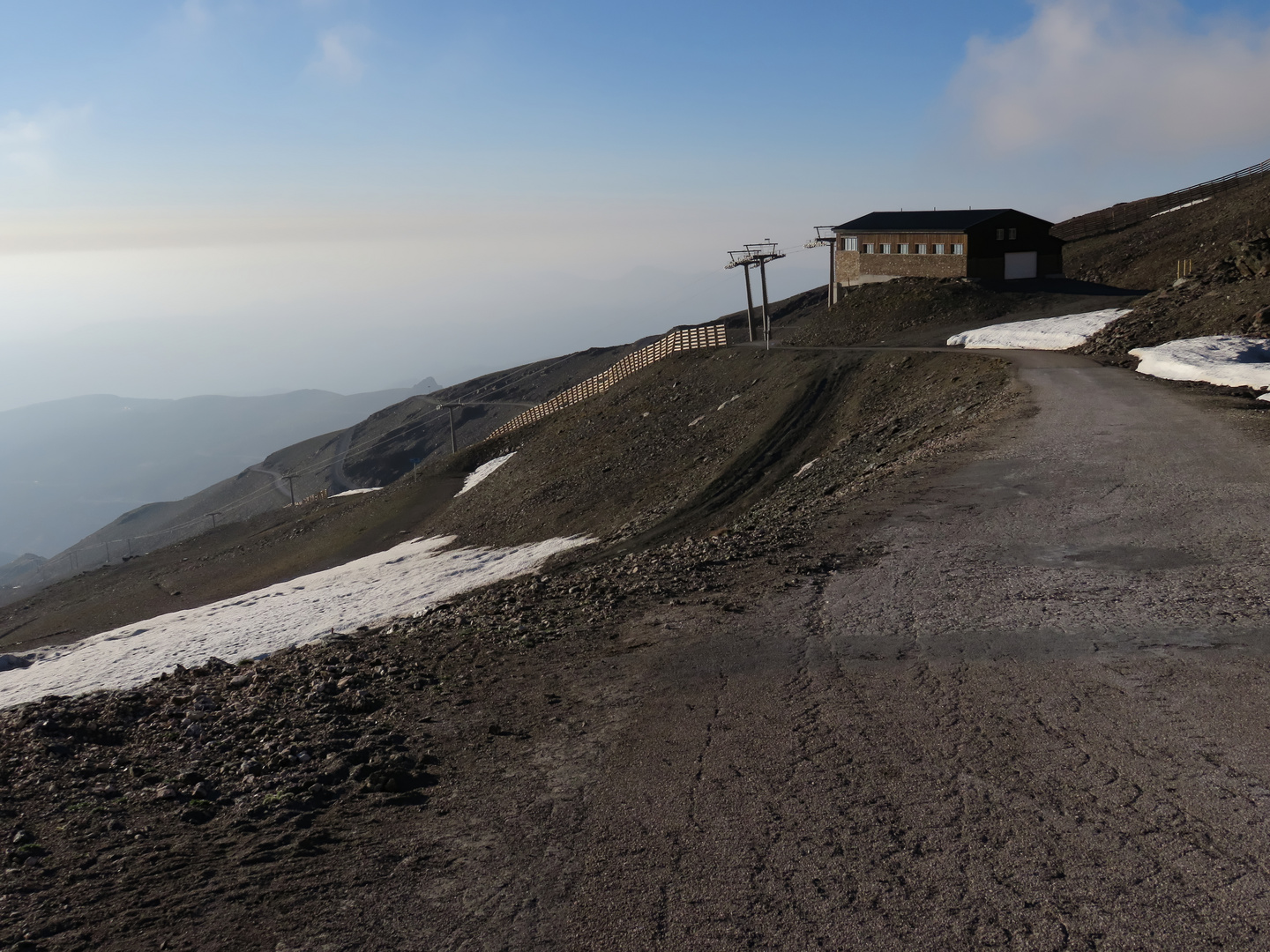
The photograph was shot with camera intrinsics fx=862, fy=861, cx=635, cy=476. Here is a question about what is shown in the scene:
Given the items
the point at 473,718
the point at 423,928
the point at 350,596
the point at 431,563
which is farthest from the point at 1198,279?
the point at 423,928

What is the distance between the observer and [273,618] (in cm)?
2620

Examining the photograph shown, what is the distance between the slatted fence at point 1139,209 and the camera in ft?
250

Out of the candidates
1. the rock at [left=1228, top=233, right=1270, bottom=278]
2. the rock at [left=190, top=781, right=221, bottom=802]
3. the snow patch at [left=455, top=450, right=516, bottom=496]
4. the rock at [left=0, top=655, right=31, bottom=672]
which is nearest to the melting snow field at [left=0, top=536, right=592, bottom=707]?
the rock at [left=0, top=655, right=31, bottom=672]

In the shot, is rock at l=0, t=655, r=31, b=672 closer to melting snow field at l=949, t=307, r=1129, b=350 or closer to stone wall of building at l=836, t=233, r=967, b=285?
melting snow field at l=949, t=307, r=1129, b=350

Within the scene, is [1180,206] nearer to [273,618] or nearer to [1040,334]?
[1040,334]

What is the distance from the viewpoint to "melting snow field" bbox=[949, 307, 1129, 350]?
32.2m

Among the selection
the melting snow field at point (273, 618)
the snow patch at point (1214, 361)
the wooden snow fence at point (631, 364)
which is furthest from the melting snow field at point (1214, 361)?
the wooden snow fence at point (631, 364)

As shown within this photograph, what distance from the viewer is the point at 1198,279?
32.4 metres

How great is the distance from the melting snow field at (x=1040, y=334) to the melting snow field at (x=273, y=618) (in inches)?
770

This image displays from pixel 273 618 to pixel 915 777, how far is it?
23.9m

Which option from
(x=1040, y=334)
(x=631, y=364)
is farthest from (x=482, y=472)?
(x=1040, y=334)

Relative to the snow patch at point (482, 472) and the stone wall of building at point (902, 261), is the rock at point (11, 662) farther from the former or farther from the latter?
the stone wall of building at point (902, 261)

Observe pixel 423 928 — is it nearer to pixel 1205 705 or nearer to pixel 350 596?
pixel 1205 705

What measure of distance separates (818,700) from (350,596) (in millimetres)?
21669
